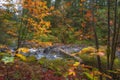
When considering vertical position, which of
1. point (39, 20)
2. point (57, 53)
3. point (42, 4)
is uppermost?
point (42, 4)

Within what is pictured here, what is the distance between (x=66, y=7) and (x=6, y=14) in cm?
1348

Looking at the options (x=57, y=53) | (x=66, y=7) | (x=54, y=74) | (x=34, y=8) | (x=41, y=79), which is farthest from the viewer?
(x=66, y=7)

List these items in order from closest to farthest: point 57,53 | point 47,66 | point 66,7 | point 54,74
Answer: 1. point 54,74
2. point 47,66
3. point 57,53
4. point 66,7

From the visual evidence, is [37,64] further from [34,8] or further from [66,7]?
[66,7]

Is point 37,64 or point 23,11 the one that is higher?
point 23,11

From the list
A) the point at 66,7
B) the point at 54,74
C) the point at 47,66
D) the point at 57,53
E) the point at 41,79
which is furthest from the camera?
the point at 66,7

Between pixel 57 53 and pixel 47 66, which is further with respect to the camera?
pixel 57 53

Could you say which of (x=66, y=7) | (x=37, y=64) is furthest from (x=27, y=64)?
(x=66, y=7)

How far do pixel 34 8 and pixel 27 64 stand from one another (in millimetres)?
2033

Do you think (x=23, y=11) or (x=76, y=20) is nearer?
(x=23, y=11)

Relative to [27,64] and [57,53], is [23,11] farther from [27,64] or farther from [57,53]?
[57,53]

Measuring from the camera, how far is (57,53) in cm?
1166

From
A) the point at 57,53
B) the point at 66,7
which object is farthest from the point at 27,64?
the point at 66,7

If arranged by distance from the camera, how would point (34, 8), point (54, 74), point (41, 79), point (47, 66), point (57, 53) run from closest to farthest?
point (41, 79)
point (54, 74)
point (47, 66)
point (34, 8)
point (57, 53)
